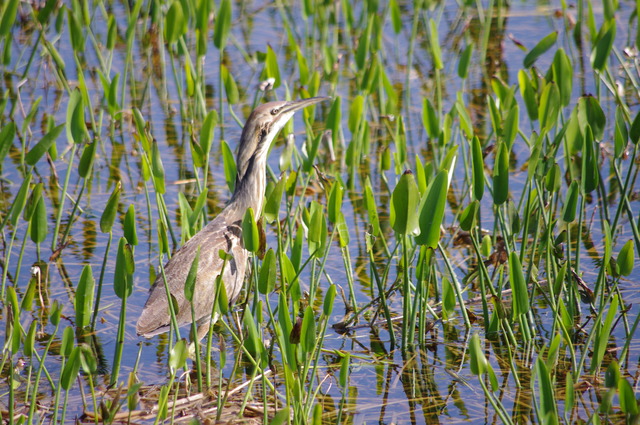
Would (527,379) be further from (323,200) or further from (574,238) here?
(323,200)

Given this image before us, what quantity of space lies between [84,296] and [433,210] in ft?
5.29

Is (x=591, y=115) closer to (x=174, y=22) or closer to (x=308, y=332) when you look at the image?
(x=308, y=332)

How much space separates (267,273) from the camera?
3.98 m

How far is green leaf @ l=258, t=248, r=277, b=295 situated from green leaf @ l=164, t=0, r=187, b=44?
318 cm

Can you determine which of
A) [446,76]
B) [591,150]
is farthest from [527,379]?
[446,76]

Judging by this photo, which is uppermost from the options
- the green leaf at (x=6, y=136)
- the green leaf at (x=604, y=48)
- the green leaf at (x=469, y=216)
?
the green leaf at (x=604, y=48)

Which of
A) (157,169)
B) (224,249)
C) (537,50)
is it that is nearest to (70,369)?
(157,169)

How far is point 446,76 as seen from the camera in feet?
29.7

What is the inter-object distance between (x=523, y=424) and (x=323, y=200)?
3175 mm

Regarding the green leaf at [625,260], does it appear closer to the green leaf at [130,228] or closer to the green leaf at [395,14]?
the green leaf at [130,228]

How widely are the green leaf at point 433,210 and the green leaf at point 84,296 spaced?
1.49 m

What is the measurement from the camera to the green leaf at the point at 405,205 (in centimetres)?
376

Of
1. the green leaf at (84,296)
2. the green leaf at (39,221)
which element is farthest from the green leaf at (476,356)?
the green leaf at (39,221)

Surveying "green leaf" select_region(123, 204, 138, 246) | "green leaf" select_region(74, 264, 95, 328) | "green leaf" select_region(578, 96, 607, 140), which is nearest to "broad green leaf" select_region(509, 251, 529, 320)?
"green leaf" select_region(578, 96, 607, 140)
